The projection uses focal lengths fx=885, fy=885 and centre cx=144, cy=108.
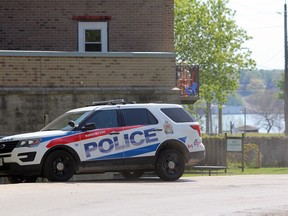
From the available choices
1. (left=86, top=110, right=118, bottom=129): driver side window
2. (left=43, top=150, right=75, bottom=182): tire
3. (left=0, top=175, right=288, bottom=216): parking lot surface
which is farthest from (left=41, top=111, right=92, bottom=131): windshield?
(left=0, top=175, right=288, bottom=216): parking lot surface

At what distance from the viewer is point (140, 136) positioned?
20.2 m

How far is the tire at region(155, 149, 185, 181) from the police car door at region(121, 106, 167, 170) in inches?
9.1

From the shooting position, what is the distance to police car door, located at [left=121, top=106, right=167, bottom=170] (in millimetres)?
20156

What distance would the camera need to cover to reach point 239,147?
35.6 m

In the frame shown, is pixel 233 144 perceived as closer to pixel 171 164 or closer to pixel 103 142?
pixel 171 164

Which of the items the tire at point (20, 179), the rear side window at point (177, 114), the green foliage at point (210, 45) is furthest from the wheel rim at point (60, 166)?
the green foliage at point (210, 45)

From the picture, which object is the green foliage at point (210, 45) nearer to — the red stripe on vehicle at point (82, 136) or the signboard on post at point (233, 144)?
the signboard on post at point (233, 144)

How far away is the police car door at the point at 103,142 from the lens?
1975cm

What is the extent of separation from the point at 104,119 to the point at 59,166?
152cm

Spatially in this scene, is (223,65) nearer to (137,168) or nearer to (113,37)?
(113,37)

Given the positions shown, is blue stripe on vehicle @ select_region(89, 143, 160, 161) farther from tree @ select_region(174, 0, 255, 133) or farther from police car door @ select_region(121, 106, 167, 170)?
tree @ select_region(174, 0, 255, 133)

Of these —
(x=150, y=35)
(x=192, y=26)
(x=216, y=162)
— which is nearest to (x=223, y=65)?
(x=192, y=26)

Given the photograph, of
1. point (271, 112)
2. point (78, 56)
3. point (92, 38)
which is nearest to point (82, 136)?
point (78, 56)

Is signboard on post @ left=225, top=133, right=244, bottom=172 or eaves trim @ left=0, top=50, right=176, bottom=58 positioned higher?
eaves trim @ left=0, top=50, right=176, bottom=58
